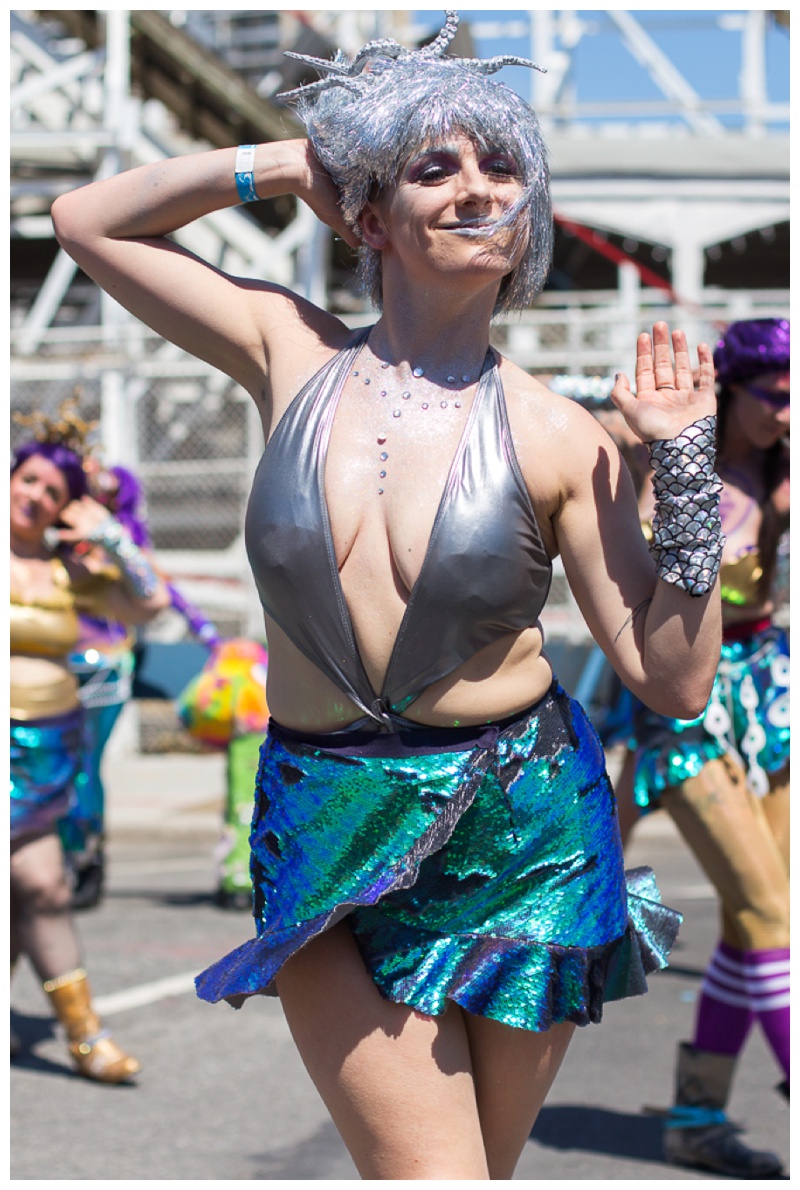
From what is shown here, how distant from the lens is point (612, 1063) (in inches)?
197

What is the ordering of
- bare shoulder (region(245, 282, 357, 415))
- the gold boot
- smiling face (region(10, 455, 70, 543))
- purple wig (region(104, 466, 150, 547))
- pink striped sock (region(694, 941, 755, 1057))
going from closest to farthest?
bare shoulder (region(245, 282, 357, 415))
pink striped sock (region(694, 941, 755, 1057))
the gold boot
smiling face (region(10, 455, 70, 543))
purple wig (region(104, 466, 150, 547))

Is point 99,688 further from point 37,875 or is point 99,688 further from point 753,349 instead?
point 753,349

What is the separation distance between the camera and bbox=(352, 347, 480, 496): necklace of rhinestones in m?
2.19

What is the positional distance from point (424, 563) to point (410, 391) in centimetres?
28

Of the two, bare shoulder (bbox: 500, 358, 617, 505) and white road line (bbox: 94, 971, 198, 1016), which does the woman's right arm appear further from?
white road line (bbox: 94, 971, 198, 1016)

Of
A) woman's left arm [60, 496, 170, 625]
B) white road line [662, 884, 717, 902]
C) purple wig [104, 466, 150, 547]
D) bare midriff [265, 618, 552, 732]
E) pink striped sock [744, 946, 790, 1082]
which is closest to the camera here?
bare midriff [265, 618, 552, 732]

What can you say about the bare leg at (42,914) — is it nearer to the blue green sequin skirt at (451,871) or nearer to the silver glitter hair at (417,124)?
the blue green sequin skirt at (451,871)

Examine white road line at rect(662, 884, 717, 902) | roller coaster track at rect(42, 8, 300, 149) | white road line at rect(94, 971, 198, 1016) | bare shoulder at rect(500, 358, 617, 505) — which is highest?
roller coaster track at rect(42, 8, 300, 149)

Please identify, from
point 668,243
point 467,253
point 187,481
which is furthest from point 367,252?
point 668,243

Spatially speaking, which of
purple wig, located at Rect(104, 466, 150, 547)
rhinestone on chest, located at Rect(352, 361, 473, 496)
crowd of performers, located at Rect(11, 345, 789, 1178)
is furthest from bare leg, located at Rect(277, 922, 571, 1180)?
purple wig, located at Rect(104, 466, 150, 547)

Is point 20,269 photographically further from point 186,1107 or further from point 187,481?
point 186,1107

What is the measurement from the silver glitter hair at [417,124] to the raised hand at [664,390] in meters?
0.24

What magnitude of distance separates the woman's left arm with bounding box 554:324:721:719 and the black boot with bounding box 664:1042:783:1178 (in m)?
2.23

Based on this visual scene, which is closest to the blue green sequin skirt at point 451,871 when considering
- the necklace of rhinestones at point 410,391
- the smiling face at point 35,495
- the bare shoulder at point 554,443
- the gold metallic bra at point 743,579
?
the bare shoulder at point 554,443
